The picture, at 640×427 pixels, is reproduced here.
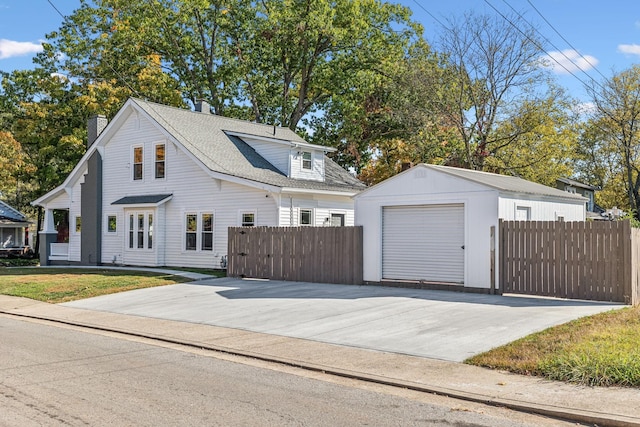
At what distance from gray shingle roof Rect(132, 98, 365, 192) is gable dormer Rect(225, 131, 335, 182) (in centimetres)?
24

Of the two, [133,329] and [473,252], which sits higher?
[473,252]

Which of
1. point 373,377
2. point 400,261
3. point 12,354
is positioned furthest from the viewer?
point 400,261

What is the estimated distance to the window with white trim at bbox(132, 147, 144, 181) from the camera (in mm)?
29000

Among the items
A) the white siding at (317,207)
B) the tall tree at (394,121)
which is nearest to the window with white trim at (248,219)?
the white siding at (317,207)

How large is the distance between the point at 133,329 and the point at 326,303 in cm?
459

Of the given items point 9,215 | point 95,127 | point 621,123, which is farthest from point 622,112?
point 9,215

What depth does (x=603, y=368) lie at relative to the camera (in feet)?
25.0

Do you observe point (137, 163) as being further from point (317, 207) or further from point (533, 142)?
point (533, 142)

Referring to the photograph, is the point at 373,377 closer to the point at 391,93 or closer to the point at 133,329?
the point at 133,329

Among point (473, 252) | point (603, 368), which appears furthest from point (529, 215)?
point (603, 368)

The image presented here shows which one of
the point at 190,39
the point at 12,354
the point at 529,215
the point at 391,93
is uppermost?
the point at 190,39

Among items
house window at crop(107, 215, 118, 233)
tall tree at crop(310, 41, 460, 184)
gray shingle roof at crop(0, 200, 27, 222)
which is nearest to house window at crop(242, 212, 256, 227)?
house window at crop(107, 215, 118, 233)

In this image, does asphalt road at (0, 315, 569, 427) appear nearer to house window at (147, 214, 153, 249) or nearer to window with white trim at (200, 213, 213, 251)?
window with white trim at (200, 213, 213, 251)

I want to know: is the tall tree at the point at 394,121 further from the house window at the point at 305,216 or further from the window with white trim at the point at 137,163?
the window with white trim at the point at 137,163
